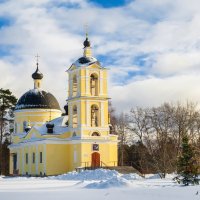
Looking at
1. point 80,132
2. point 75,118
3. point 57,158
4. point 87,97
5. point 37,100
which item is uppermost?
point 37,100

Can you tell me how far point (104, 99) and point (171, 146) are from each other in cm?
799

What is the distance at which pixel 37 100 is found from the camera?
59344 mm

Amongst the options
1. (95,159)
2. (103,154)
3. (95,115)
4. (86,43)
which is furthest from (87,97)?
(95,159)

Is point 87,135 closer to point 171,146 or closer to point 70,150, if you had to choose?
point 70,150

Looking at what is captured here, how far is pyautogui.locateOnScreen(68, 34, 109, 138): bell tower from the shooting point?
166 feet

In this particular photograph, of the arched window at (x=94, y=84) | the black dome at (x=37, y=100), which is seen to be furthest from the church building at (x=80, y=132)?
the black dome at (x=37, y=100)

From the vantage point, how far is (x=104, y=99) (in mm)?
51469

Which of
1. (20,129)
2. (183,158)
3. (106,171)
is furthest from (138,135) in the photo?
(183,158)

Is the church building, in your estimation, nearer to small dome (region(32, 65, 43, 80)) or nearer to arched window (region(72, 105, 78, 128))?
arched window (region(72, 105, 78, 128))

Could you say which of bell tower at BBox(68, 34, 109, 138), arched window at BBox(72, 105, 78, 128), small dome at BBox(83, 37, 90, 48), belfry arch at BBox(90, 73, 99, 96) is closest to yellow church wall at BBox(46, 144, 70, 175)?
bell tower at BBox(68, 34, 109, 138)

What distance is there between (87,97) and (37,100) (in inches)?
413

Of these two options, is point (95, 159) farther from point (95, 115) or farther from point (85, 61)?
point (85, 61)

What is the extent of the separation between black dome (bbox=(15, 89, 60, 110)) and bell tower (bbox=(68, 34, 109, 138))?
7.65 metres

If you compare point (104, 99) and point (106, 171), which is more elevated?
point (104, 99)
